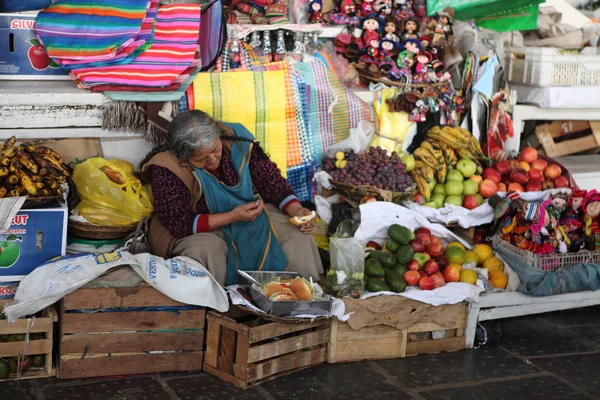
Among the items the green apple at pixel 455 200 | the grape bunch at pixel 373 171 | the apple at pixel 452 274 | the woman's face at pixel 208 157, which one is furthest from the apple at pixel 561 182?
the woman's face at pixel 208 157

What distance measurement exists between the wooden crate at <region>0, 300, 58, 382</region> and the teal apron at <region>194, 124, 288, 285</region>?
3.50ft

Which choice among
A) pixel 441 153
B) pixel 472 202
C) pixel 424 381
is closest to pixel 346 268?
pixel 424 381

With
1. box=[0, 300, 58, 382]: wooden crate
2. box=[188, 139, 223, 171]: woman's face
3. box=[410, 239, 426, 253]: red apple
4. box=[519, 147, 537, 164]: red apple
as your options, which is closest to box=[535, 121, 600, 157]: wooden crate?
box=[519, 147, 537, 164]: red apple

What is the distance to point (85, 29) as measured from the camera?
16.9 feet

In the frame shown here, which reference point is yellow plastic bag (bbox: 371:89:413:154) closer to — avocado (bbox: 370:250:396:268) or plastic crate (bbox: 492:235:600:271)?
plastic crate (bbox: 492:235:600:271)

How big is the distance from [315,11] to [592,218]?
7.99 feet

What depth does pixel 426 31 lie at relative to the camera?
21.0 ft

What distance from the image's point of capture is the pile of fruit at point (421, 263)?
5.02m

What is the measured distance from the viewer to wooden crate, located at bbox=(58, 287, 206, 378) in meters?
4.29

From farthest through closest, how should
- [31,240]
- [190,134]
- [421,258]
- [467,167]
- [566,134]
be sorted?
[566,134] → [467,167] → [421,258] → [190,134] → [31,240]

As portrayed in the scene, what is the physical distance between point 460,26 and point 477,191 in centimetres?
147

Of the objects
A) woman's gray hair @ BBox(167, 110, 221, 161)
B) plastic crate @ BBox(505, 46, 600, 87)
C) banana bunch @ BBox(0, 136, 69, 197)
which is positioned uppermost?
plastic crate @ BBox(505, 46, 600, 87)

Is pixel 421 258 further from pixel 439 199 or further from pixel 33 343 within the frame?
pixel 33 343

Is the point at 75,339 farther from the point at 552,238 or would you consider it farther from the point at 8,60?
the point at 552,238
